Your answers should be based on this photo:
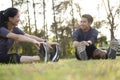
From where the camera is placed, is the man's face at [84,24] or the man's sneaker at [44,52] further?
the man's face at [84,24]

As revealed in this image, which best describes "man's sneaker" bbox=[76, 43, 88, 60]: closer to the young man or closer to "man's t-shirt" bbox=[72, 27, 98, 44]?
the young man

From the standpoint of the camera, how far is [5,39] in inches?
292

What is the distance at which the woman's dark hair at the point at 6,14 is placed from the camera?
7.29 meters

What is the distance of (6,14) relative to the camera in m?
7.32

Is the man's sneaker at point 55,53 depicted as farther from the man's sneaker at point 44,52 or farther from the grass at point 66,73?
the grass at point 66,73

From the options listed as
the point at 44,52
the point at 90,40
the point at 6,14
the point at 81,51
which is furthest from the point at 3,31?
the point at 90,40

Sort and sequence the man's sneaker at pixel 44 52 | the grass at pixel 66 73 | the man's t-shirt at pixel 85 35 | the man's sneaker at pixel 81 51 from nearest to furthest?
the grass at pixel 66 73 → the man's sneaker at pixel 44 52 → the man's sneaker at pixel 81 51 → the man's t-shirt at pixel 85 35

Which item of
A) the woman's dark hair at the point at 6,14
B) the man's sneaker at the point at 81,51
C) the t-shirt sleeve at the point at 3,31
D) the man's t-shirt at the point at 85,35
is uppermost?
the woman's dark hair at the point at 6,14

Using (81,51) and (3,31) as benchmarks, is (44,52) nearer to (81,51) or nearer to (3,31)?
(3,31)

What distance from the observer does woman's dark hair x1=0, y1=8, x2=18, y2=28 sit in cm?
729

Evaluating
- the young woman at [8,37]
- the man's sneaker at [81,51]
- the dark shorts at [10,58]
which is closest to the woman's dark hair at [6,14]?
the young woman at [8,37]

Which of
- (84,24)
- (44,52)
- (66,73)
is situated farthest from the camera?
(84,24)

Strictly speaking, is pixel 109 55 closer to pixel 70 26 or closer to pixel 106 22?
pixel 106 22

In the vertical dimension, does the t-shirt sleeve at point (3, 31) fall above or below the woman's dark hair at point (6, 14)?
below
